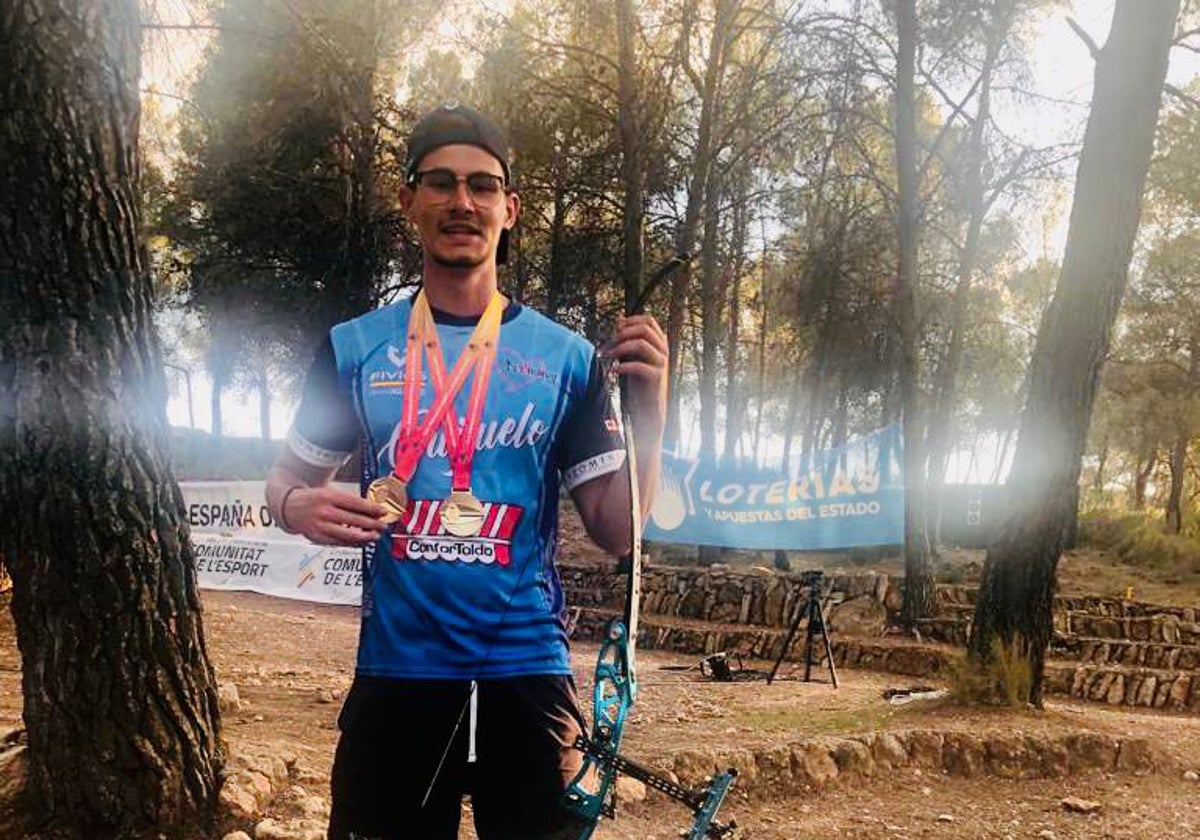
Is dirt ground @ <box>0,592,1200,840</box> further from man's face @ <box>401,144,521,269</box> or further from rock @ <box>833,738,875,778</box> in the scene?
man's face @ <box>401,144,521,269</box>

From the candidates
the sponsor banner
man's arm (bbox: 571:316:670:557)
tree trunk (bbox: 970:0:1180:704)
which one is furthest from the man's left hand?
the sponsor banner

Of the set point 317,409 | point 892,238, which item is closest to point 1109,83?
point 317,409

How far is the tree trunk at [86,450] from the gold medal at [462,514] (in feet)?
6.70

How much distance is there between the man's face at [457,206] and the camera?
5.02 feet

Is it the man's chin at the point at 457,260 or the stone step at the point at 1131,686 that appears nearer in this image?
the man's chin at the point at 457,260

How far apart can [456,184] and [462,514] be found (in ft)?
1.73

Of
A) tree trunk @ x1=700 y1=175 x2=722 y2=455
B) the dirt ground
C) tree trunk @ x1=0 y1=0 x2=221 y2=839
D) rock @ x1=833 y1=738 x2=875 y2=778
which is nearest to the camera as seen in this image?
tree trunk @ x1=0 y1=0 x2=221 y2=839

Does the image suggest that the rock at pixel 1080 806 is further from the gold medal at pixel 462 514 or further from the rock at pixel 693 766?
the gold medal at pixel 462 514

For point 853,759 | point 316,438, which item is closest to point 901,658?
point 853,759

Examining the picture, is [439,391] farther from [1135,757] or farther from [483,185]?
[1135,757]

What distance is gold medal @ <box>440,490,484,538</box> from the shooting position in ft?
4.79

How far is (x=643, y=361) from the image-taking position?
4.75 ft

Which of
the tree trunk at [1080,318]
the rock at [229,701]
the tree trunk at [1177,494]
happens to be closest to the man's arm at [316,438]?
the rock at [229,701]

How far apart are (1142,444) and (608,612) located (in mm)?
16667
